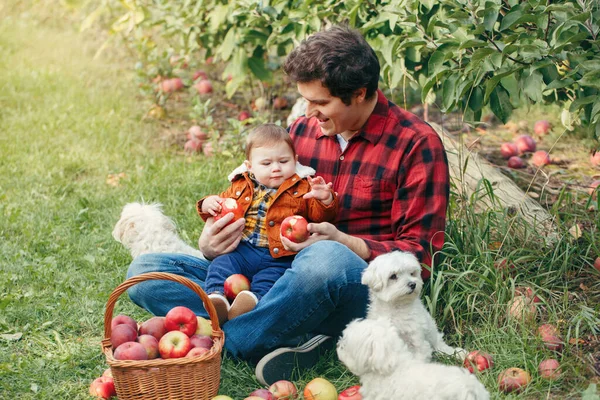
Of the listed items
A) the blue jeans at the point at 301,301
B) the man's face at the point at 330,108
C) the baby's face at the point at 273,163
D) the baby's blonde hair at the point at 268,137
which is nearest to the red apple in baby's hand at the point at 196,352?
the blue jeans at the point at 301,301

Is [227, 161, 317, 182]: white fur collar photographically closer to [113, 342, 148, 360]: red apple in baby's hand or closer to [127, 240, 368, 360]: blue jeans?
[127, 240, 368, 360]: blue jeans

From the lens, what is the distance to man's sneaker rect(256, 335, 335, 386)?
9.89ft

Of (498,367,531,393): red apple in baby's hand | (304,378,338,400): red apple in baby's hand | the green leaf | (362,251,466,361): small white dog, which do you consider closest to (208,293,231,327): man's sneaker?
(304,378,338,400): red apple in baby's hand

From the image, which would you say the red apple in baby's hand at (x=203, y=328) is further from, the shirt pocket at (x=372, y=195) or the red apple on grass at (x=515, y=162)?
the red apple on grass at (x=515, y=162)

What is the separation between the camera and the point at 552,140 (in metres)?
5.87

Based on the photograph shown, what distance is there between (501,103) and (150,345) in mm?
1858

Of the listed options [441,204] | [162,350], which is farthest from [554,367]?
[162,350]

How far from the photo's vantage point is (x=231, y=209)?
328cm

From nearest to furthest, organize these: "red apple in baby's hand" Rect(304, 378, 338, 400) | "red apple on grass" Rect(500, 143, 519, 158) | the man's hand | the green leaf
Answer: "red apple in baby's hand" Rect(304, 378, 338, 400)
the man's hand
the green leaf
"red apple on grass" Rect(500, 143, 519, 158)

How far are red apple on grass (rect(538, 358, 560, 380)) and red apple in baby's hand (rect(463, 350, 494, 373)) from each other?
0.19m

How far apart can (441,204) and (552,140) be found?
123 inches

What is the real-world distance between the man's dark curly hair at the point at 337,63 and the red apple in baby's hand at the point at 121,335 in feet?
4.03

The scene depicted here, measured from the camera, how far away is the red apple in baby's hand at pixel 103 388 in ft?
9.59

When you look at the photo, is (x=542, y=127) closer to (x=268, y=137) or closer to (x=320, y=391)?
(x=268, y=137)
